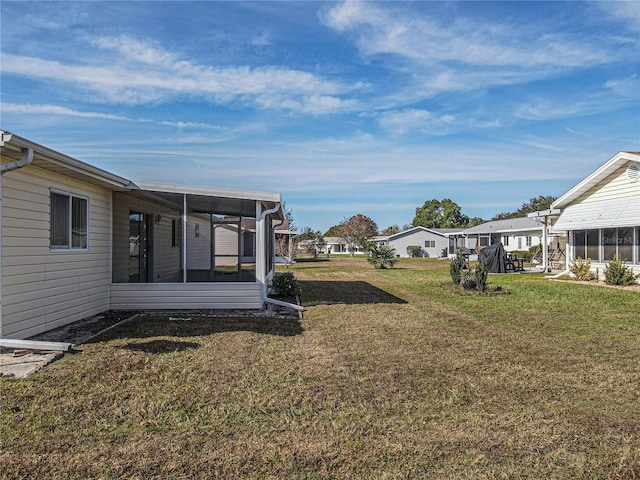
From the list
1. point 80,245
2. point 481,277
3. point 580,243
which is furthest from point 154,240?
point 580,243

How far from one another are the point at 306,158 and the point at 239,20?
1110 cm

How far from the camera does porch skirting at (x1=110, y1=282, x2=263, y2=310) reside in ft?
31.3

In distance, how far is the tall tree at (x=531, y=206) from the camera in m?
68.9

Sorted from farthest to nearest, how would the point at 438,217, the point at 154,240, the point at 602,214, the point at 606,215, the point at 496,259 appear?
the point at 438,217, the point at 496,259, the point at 602,214, the point at 606,215, the point at 154,240

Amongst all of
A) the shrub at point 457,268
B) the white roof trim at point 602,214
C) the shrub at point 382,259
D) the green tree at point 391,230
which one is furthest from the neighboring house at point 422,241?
the green tree at point 391,230

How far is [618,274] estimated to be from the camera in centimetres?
1470

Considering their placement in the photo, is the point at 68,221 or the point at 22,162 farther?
the point at 68,221

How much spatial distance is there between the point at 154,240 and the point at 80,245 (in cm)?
457

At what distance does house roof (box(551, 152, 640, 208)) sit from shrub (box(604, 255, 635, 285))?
11.1 ft

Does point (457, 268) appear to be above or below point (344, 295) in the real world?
above

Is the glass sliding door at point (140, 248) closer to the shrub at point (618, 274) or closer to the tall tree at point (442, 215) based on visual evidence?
the shrub at point (618, 274)

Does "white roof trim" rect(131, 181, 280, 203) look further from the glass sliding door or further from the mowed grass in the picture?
the mowed grass

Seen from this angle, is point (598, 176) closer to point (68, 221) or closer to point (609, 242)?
point (609, 242)

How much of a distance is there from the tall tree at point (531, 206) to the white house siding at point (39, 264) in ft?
228
